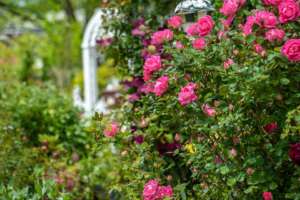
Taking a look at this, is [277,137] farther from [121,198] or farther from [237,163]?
[121,198]

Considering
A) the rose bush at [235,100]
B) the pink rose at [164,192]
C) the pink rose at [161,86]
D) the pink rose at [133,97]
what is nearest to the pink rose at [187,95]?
the rose bush at [235,100]

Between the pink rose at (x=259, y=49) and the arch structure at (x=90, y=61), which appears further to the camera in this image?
the arch structure at (x=90, y=61)

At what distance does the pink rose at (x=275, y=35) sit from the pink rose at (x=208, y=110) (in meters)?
0.46

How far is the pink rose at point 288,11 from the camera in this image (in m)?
2.55

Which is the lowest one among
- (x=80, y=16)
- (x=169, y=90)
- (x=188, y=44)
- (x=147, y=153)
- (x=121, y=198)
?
(x=121, y=198)

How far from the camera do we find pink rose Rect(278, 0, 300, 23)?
2.55 meters

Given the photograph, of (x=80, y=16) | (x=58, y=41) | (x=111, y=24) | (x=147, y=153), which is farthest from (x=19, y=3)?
(x=147, y=153)

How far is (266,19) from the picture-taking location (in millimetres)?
2625

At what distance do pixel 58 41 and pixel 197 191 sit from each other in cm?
1094

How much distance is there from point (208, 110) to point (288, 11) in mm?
642

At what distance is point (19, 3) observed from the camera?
20266 mm

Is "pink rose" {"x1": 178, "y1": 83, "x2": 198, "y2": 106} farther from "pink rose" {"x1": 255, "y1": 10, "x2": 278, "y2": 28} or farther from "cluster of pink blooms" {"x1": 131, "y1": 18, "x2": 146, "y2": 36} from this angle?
"cluster of pink blooms" {"x1": 131, "y1": 18, "x2": 146, "y2": 36}

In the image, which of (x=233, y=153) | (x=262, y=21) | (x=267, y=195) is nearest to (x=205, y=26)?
(x=262, y=21)

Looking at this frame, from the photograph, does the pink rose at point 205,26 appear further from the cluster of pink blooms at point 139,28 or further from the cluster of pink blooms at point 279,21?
the cluster of pink blooms at point 139,28
